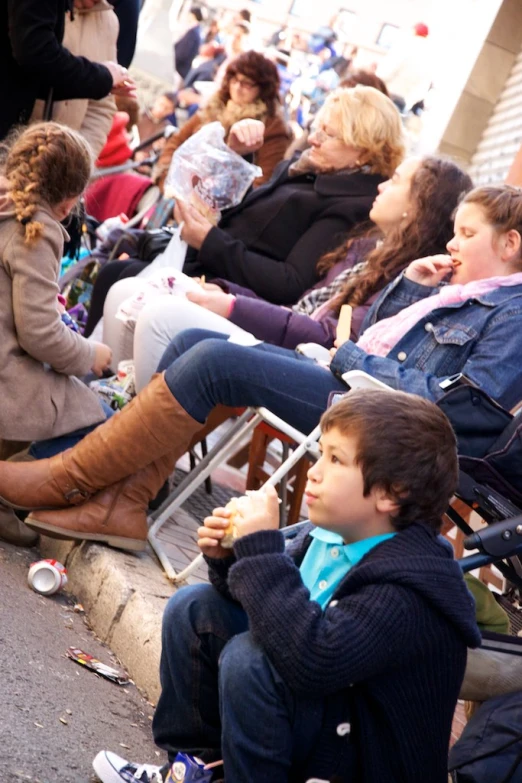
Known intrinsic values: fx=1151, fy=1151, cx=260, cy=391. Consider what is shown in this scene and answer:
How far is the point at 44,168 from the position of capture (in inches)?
153

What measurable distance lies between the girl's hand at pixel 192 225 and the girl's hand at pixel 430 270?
1298mm

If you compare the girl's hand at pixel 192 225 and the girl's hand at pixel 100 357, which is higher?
the girl's hand at pixel 192 225

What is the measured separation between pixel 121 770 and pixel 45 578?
1159 mm

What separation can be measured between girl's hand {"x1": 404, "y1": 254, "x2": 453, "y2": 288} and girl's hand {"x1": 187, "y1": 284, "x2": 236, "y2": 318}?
761 millimetres

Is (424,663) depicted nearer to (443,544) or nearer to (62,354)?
(443,544)

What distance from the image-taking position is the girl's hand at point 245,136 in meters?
5.56

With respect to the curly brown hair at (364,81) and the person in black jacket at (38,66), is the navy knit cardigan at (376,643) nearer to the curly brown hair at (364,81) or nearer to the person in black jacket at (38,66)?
the person in black jacket at (38,66)

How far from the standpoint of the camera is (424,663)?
216 centimetres

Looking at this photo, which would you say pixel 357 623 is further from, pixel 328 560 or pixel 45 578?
pixel 45 578

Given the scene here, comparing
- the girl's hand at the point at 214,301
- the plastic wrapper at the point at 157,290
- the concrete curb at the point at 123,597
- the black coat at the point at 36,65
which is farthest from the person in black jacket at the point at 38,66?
the concrete curb at the point at 123,597

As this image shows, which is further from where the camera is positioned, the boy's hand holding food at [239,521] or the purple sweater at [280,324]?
the purple sweater at [280,324]

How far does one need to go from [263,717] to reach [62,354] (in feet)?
6.73

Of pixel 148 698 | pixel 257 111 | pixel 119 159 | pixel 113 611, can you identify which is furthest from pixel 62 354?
pixel 119 159

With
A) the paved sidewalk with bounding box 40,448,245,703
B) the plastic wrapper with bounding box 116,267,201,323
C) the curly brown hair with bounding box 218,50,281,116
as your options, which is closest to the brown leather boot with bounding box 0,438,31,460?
the paved sidewalk with bounding box 40,448,245,703
